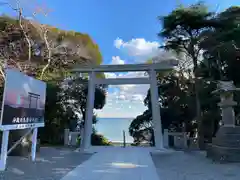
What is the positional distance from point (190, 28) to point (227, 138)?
4.05 m

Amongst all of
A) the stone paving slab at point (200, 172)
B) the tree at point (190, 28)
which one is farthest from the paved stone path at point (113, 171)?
the tree at point (190, 28)

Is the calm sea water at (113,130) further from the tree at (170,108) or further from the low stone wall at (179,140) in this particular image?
the low stone wall at (179,140)

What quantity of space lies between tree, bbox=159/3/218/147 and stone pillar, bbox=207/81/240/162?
1849 millimetres

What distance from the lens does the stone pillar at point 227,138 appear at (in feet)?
14.8

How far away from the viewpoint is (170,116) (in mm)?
8930

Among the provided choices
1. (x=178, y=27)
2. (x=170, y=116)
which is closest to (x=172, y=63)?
(x=178, y=27)

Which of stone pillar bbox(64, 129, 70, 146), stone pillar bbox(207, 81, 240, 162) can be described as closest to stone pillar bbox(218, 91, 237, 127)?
stone pillar bbox(207, 81, 240, 162)

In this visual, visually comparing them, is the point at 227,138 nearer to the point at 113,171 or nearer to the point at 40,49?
the point at 113,171

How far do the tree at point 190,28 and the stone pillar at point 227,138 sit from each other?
185cm

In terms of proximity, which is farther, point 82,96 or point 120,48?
point 120,48

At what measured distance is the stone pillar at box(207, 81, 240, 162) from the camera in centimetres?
450

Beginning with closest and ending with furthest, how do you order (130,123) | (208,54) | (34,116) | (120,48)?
(34,116)
(208,54)
(130,123)
(120,48)

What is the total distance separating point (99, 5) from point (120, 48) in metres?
2.87

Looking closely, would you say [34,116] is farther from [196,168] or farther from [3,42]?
[3,42]
